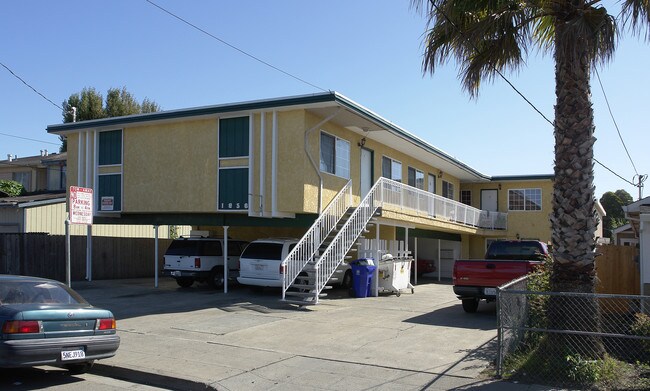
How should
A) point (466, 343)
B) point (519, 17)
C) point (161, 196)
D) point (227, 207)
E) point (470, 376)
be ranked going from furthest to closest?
point (161, 196), point (227, 207), point (466, 343), point (519, 17), point (470, 376)

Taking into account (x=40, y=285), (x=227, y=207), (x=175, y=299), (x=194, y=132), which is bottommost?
(x=175, y=299)

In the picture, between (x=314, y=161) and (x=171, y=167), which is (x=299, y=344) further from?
(x=171, y=167)

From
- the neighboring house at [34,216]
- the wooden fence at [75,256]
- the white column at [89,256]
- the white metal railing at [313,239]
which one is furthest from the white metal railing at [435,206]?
the neighboring house at [34,216]

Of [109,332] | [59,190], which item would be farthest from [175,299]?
[59,190]

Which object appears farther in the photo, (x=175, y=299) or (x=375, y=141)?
(x=375, y=141)

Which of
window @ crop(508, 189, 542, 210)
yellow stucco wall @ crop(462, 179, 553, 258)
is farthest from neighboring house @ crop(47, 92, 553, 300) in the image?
window @ crop(508, 189, 542, 210)

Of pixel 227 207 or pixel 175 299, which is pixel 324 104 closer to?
pixel 227 207

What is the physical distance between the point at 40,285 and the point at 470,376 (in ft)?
19.6

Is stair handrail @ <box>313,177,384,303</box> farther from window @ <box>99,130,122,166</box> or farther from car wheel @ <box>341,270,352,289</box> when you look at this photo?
window @ <box>99,130,122,166</box>

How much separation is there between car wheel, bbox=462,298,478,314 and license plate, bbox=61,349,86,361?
9477mm

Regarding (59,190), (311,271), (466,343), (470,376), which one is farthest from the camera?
(59,190)

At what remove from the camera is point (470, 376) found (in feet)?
26.3

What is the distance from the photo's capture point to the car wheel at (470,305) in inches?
571

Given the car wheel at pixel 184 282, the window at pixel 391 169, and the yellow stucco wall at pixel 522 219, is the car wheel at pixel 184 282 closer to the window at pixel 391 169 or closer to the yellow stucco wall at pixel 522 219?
the window at pixel 391 169
